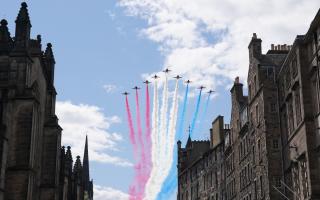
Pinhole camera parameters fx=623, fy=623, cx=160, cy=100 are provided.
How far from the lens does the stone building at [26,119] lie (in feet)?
154

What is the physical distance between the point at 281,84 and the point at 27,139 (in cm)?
2514

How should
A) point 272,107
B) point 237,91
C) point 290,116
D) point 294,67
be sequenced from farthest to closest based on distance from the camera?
point 237,91, point 272,107, point 290,116, point 294,67

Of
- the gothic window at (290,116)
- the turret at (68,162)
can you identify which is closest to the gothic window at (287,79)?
the gothic window at (290,116)

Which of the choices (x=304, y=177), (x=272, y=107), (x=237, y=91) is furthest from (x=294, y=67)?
(x=237, y=91)

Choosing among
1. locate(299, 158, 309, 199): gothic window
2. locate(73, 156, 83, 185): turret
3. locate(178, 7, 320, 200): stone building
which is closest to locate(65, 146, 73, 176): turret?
locate(73, 156, 83, 185): turret

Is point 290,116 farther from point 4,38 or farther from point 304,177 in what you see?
point 4,38

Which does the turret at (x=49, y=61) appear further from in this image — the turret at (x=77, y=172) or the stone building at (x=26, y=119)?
the turret at (x=77, y=172)

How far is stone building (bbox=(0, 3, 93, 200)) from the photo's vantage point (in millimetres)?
46844

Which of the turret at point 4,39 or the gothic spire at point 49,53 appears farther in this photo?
the gothic spire at point 49,53

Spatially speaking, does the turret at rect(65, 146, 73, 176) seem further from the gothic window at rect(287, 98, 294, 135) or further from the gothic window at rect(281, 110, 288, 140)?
the gothic window at rect(287, 98, 294, 135)

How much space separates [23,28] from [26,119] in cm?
797

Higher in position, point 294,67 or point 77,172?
point 294,67

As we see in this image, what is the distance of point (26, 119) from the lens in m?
48.5

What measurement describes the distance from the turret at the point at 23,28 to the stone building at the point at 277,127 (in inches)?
847
